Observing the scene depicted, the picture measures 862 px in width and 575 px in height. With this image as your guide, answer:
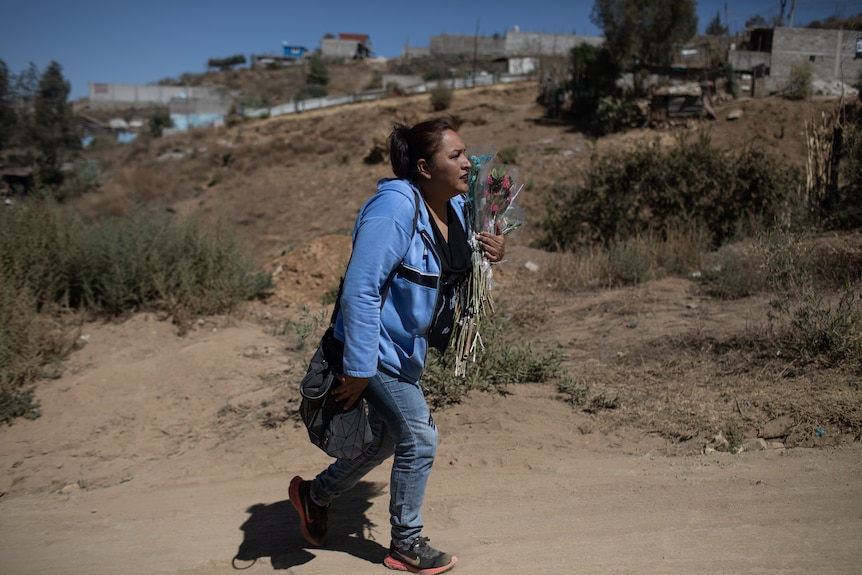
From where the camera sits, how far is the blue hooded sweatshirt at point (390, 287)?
2.63 m

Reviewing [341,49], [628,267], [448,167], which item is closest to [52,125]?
[628,267]

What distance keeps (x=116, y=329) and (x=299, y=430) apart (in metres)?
3.44

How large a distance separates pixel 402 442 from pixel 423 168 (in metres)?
1.19

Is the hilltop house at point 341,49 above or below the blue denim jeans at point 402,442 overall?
above

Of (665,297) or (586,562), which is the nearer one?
(586,562)

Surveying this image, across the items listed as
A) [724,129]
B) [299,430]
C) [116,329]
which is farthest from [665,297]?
[724,129]

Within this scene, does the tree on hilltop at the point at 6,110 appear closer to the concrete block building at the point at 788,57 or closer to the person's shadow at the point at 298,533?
the concrete block building at the point at 788,57

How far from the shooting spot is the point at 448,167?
9.33ft

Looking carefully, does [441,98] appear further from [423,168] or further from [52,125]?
[423,168]

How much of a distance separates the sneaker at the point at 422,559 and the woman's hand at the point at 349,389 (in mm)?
732

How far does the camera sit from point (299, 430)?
16.6 feet

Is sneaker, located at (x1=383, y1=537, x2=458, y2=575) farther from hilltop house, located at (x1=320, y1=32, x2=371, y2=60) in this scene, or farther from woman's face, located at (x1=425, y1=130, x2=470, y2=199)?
hilltop house, located at (x1=320, y1=32, x2=371, y2=60)

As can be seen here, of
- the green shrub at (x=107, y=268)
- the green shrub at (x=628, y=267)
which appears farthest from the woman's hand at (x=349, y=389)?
the green shrub at (x=628, y=267)

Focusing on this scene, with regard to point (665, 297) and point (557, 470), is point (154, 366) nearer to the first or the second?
point (557, 470)
